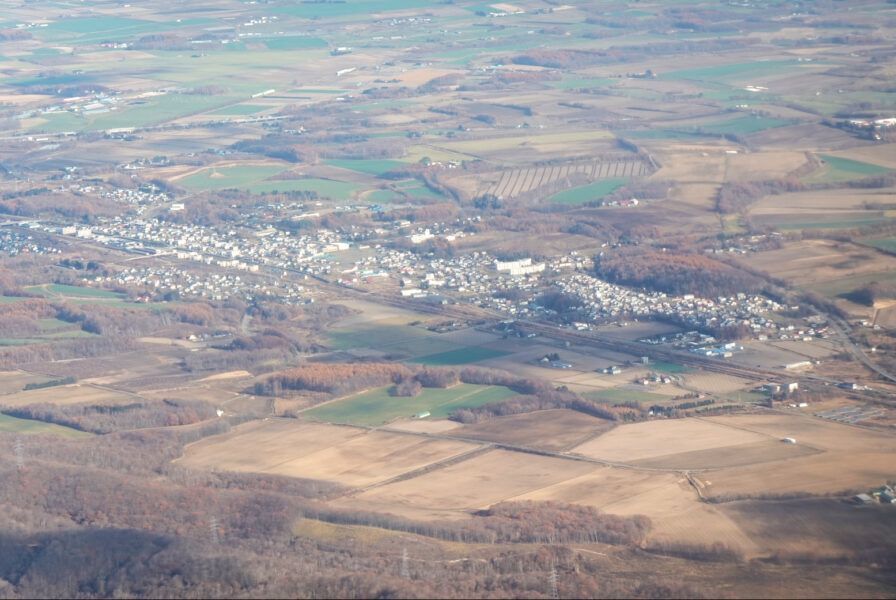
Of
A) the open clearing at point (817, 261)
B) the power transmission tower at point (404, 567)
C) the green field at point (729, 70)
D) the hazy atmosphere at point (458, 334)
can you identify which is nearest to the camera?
the power transmission tower at point (404, 567)

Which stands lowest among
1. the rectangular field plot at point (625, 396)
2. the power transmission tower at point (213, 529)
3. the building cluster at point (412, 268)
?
the building cluster at point (412, 268)

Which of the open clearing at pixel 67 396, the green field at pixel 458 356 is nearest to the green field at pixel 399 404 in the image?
the green field at pixel 458 356

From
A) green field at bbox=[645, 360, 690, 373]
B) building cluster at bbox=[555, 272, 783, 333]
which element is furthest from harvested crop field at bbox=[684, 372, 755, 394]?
building cluster at bbox=[555, 272, 783, 333]

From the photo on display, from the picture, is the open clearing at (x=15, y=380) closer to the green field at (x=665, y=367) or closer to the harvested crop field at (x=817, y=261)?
the green field at (x=665, y=367)

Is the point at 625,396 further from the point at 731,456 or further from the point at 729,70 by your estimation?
the point at 729,70

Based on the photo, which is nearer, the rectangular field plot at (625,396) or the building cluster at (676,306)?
the rectangular field plot at (625,396)

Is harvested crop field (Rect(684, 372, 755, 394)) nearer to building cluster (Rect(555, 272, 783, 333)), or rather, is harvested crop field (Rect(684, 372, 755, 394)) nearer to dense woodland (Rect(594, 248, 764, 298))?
building cluster (Rect(555, 272, 783, 333))

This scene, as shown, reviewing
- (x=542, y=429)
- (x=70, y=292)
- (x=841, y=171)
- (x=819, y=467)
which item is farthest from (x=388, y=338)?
(x=841, y=171)
